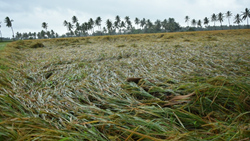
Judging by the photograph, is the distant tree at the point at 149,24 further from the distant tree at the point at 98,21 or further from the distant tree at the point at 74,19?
the distant tree at the point at 74,19

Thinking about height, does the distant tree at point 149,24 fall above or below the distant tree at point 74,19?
below

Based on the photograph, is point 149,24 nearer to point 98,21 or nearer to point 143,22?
point 143,22

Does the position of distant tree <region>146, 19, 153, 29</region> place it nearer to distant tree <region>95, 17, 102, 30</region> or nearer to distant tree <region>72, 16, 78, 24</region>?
distant tree <region>95, 17, 102, 30</region>

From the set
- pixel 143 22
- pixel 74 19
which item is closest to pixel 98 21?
pixel 74 19

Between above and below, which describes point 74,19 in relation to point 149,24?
above

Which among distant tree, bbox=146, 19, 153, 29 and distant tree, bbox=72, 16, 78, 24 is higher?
distant tree, bbox=72, 16, 78, 24

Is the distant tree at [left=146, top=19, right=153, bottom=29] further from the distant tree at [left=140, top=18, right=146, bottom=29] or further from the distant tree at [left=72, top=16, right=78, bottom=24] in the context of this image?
the distant tree at [left=72, top=16, right=78, bottom=24]

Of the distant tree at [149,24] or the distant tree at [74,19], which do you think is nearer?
the distant tree at [74,19]

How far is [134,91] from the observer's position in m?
1.44

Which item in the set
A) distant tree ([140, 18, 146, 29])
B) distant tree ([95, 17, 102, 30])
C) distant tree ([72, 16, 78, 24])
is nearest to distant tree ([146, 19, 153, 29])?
distant tree ([140, 18, 146, 29])

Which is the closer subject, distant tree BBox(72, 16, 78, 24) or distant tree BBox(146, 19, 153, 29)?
distant tree BBox(72, 16, 78, 24)

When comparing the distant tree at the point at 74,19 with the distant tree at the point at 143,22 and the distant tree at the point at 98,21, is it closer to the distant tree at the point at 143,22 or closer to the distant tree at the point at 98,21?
the distant tree at the point at 98,21

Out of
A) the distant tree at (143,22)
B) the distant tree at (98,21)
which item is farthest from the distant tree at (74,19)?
the distant tree at (143,22)

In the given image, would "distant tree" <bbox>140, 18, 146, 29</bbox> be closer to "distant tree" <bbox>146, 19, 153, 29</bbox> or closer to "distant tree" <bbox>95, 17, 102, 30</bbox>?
"distant tree" <bbox>146, 19, 153, 29</bbox>
